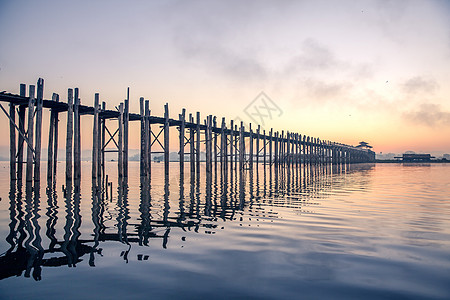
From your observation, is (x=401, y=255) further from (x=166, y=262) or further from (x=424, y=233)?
A: (x=166, y=262)

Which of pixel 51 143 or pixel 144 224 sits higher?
pixel 51 143

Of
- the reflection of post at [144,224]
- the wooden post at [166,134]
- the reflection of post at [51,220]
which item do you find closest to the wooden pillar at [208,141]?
the wooden post at [166,134]

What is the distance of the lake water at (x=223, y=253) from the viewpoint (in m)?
4.30

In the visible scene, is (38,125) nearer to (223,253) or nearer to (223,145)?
(223,253)

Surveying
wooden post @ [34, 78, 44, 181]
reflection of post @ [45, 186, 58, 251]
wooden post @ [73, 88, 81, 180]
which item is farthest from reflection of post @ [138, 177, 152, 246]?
wooden post @ [73, 88, 81, 180]

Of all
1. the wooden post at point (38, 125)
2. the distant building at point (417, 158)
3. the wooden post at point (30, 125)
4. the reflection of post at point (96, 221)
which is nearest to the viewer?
the reflection of post at point (96, 221)

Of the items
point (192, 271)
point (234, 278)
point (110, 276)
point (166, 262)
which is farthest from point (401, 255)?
point (110, 276)

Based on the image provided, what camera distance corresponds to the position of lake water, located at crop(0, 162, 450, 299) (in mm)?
4301

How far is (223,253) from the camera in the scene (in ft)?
19.5

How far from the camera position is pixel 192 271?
4969 millimetres

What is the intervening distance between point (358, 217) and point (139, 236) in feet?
21.2

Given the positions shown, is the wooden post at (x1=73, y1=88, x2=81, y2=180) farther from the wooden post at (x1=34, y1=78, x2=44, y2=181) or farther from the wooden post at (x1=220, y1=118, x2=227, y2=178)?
the wooden post at (x1=220, y1=118, x2=227, y2=178)

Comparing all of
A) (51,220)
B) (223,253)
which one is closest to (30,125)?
(51,220)

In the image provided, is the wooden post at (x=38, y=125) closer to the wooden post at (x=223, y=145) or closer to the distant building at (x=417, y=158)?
the wooden post at (x=223, y=145)
